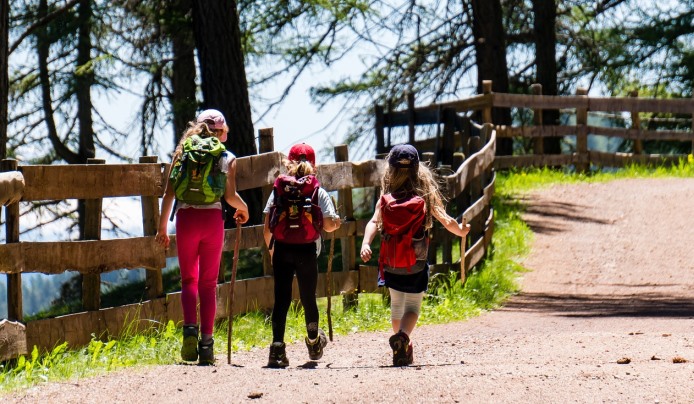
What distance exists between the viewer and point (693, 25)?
23.8 metres

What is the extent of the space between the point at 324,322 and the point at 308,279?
2.59 metres

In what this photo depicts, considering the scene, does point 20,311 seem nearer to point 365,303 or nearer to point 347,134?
point 365,303

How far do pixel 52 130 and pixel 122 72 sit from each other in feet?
7.02

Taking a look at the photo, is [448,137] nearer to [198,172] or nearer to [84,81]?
[84,81]

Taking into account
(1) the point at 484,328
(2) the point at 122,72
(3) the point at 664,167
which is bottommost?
(1) the point at 484,328

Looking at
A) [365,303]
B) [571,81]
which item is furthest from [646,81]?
[365,303]

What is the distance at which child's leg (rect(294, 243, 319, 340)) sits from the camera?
7.59 m

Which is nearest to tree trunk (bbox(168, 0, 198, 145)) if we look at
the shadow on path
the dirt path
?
the dirt path

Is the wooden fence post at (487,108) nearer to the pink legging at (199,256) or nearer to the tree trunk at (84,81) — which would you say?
the tree trunk at (84,81)

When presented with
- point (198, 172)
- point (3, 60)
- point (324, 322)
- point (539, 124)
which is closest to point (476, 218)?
point (324, 322)

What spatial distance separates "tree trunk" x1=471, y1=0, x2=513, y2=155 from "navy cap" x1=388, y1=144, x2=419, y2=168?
13.1 m

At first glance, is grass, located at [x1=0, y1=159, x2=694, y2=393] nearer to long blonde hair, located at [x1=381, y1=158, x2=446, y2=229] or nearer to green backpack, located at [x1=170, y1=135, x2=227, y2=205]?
green backpack, located at [x1=170, y1=135, x2=227, y2=205]

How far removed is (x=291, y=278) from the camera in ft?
25.0

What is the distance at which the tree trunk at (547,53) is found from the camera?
22.0 m
